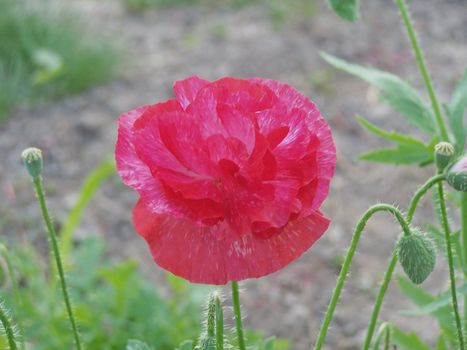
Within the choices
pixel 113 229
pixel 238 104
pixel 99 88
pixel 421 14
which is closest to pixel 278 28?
pixel 421 14

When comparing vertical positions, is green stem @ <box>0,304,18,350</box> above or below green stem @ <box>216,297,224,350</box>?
above

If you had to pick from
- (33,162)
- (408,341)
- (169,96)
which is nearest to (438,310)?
(408,341)

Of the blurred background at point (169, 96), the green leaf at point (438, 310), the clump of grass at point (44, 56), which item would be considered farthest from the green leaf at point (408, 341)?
the clump of grass at point (44, 56)

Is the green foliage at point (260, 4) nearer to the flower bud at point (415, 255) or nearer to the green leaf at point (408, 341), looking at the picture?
the green leaf at point (408, 341)

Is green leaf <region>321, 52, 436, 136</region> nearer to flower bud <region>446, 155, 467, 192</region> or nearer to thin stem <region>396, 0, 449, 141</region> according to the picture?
thin stem <region>396, 0, 449, 141</region>

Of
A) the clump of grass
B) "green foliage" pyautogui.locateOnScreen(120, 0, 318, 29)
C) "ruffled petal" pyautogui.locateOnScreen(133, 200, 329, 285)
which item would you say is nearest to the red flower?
"ruffled petal" pyautogui.locateOnScreen(133, 200, 329, 285)

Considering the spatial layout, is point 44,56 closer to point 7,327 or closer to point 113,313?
point 113,313

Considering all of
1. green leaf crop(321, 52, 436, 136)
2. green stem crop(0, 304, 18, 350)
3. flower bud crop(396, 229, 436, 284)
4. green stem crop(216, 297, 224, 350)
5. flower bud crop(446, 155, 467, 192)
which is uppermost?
green leaf crop(321, 52, 436, 136)
